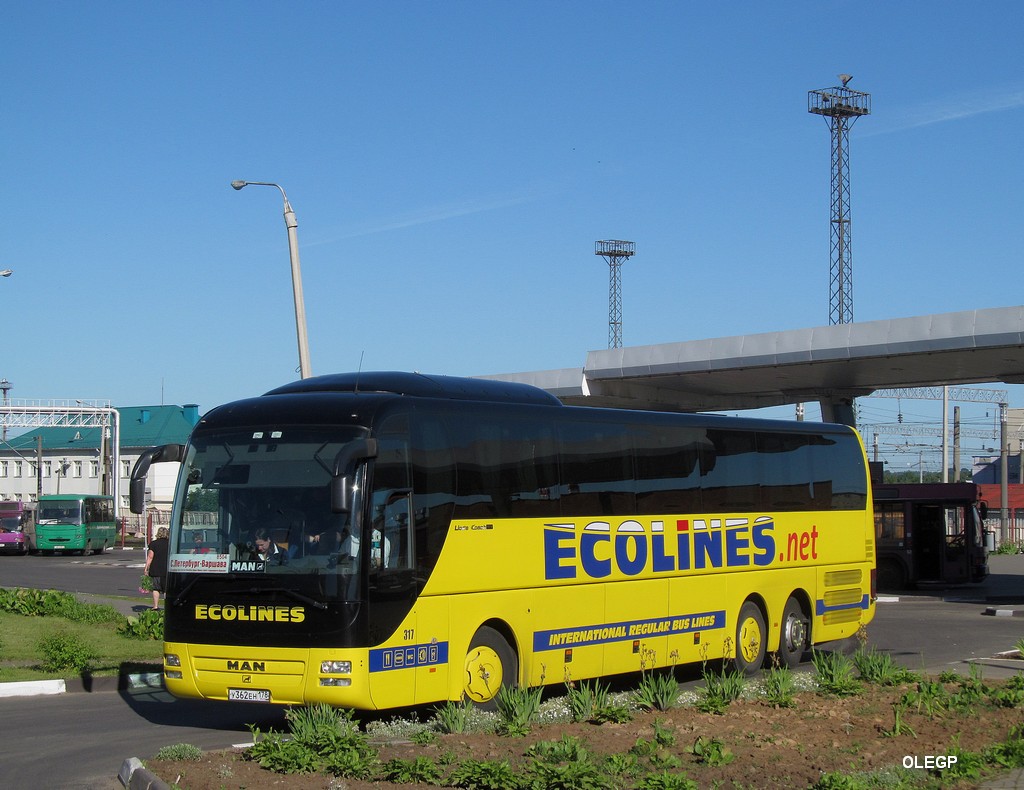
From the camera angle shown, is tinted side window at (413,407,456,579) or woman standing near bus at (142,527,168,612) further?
woman standing near bus at (142,527,168,612)

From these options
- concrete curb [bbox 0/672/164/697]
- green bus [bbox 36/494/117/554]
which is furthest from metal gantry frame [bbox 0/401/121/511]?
concrete curb [bbox 0/672/164/697]

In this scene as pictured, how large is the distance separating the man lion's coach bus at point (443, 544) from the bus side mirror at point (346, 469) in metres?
0.02

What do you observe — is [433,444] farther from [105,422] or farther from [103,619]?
[105,422]

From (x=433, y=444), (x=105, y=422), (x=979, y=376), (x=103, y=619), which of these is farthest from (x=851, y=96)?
(x=105, y=422)

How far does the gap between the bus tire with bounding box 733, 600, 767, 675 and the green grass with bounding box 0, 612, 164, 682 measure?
770 centimetres

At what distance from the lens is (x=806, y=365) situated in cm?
3027

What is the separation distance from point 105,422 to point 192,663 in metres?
77.2

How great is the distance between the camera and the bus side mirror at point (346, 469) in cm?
1052

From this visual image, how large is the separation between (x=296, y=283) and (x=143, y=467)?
354 inches

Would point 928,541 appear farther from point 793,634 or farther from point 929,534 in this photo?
point 793,634

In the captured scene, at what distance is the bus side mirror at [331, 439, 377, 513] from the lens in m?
10.5

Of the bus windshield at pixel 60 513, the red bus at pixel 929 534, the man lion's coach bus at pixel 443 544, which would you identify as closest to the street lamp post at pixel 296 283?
the man lion's coach bus at pixel 443 544

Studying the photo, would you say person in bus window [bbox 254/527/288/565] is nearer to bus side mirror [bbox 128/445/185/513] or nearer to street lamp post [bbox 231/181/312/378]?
bus side mirror [bbox 128/445/185/513]

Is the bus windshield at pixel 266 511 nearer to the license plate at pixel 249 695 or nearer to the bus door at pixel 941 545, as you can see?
the license plate at pixel 249 695
